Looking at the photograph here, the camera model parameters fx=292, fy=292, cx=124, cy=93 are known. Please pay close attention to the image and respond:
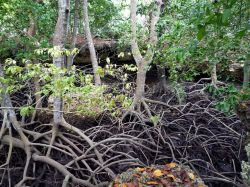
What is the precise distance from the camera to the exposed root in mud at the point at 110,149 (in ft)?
12.6

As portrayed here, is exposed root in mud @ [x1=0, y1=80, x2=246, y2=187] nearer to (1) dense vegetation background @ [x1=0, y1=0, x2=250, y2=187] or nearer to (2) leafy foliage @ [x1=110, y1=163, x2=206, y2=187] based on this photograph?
(1) dense vegetation background @ [x1=0, y1=0, x2=250, y2=187]

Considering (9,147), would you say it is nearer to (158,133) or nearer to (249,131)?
(158,133)

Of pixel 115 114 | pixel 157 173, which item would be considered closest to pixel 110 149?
pixel 115 114

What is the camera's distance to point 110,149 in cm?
407

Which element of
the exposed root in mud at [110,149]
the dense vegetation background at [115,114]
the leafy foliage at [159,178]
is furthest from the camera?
the exposed root in mud at [110,149]

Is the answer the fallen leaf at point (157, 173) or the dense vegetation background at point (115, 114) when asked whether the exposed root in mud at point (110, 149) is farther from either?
the fallen leaf at point (157, 173)

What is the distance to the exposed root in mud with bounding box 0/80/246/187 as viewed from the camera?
3838mm

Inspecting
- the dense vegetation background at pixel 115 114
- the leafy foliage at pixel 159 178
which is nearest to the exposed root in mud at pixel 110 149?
the dense vegetation background at pixel 115 114

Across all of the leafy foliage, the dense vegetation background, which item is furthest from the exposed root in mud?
the leafy foliage

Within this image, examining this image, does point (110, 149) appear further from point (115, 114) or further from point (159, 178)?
point (159, 178)

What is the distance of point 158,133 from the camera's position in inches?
181

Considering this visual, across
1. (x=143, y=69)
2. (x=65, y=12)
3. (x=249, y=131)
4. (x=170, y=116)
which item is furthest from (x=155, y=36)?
(x=249, y=131)

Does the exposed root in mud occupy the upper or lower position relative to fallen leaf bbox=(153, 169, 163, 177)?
lower

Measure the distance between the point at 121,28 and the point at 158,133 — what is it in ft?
8.43
